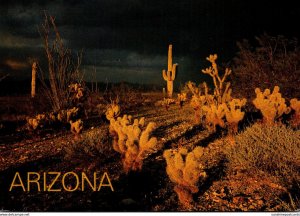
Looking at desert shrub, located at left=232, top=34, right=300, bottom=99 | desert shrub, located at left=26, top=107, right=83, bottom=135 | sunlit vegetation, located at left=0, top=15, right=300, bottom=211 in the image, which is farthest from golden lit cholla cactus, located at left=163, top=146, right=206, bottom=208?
desert shrub, located at left=232, top=34, right=300, bottom=99

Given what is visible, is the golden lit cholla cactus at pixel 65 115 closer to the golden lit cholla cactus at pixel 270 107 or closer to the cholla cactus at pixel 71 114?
the cholla cactus at pixel 71 114

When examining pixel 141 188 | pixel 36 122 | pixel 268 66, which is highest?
pixel 268 66

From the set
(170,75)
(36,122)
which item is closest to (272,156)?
(36,122)

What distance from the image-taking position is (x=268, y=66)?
10023 millimetres

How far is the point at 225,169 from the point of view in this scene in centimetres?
470

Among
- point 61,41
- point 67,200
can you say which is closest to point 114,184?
point 67,200

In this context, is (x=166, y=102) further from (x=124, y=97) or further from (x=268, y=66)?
(x=268, y=66)

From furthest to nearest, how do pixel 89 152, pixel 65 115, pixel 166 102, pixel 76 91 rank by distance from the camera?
pixel 166 102 < pixel 76 91 < pixel 65 115 < pixel 89 152

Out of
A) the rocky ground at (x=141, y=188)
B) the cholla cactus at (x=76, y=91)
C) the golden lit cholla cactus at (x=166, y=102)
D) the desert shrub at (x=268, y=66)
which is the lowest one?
the rocky ground at (x=141, y=188)

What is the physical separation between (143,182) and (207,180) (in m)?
0.89

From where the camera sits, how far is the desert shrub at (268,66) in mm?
9211

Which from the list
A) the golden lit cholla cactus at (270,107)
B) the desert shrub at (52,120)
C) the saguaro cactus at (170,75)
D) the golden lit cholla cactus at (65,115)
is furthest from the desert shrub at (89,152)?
the saguaro cactus at (170,75)

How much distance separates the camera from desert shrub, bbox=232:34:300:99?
363 inches

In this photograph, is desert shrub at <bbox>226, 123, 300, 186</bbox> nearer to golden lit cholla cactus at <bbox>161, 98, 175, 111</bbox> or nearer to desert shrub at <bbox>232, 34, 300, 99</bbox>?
desert shrub at <bbox>232, 34, 300, 99</bbox>
